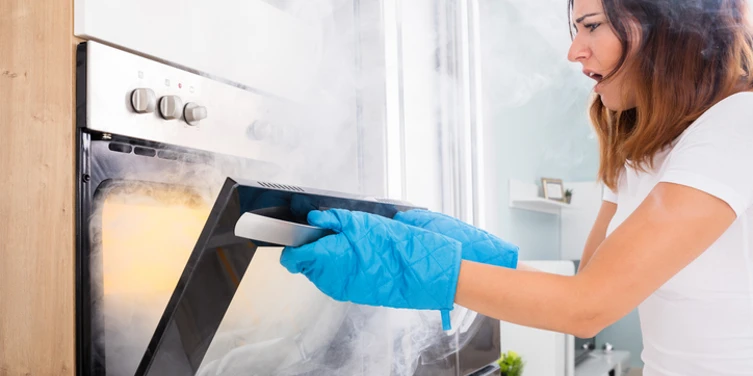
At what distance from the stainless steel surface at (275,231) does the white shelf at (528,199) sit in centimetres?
Answer: 328

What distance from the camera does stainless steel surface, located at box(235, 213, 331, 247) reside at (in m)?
0.70

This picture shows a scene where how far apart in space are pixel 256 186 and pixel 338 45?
882 mm

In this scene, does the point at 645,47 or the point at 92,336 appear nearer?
the point at 92,336

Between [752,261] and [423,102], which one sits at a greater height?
[423,102]

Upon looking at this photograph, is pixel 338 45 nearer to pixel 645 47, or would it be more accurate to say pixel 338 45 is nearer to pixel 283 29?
pixel 283 29

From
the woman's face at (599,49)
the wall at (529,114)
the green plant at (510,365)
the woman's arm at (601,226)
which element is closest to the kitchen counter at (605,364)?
the wall at (529,114)

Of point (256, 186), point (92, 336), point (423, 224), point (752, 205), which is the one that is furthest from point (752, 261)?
point (92, 336)

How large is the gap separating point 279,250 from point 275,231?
0.56 meters

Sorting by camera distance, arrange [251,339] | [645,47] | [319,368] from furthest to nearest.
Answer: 1. [319,368]
2. [251,339]
3. [645,47]

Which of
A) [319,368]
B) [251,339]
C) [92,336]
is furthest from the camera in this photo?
[319,368]

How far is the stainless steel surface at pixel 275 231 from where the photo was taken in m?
0.70

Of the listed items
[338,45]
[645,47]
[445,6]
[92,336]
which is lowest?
[92,336]

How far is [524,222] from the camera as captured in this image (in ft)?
14.0

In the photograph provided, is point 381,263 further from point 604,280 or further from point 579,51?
point 579,51
